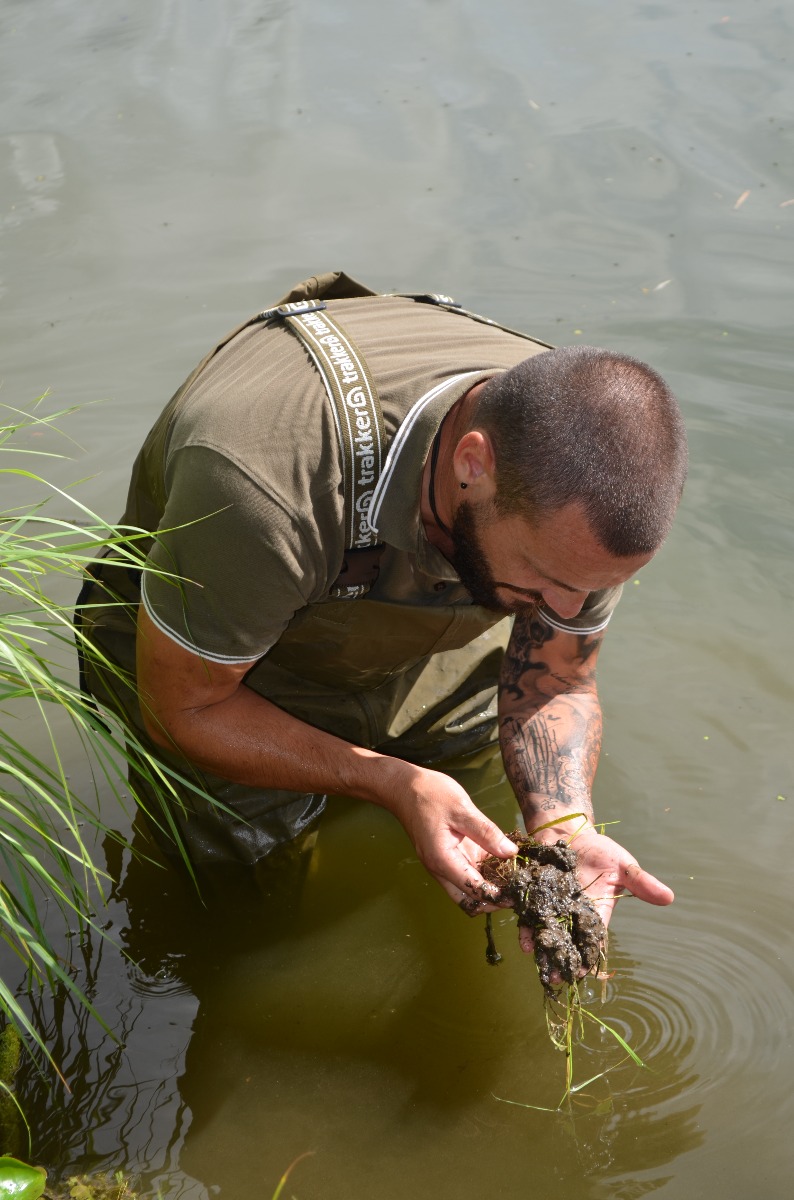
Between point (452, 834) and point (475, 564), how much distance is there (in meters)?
0.59

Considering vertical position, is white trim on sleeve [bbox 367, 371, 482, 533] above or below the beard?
above

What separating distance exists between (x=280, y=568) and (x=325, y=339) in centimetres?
57

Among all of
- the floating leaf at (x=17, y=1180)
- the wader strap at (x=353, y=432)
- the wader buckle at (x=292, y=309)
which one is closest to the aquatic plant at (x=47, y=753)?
the floating leaf at (x=17, y=1180)

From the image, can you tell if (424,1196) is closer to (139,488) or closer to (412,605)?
(412,605)

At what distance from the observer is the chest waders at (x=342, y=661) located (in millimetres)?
2648

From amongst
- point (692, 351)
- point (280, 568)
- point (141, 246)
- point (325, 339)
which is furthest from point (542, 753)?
point (141, 246)

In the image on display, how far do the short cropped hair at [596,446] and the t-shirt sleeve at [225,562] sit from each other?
461mm

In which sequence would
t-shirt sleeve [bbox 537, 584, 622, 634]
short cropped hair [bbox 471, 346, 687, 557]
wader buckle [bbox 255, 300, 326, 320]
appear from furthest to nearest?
1. t-shirt sleeve [bbox 537, 584, 622, 634]
2. wader buckle [bbox 255, 300, 326, 320]
3. short cropped hair [bbox 471, 346, 687, 557]

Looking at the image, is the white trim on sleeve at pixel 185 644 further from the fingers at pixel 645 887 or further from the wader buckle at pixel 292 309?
the fingers at pixel 645 887

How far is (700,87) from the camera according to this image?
589 centimetres

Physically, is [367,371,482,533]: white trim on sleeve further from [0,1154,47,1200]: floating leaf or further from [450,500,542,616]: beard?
[0,1154,47,1200]: floating leaf

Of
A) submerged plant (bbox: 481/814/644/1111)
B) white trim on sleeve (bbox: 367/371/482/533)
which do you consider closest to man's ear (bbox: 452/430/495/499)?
white trim on sleeve (bbox: 367/371/482/533)

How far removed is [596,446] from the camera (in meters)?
2.38

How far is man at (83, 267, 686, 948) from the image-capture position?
96.3 inches
